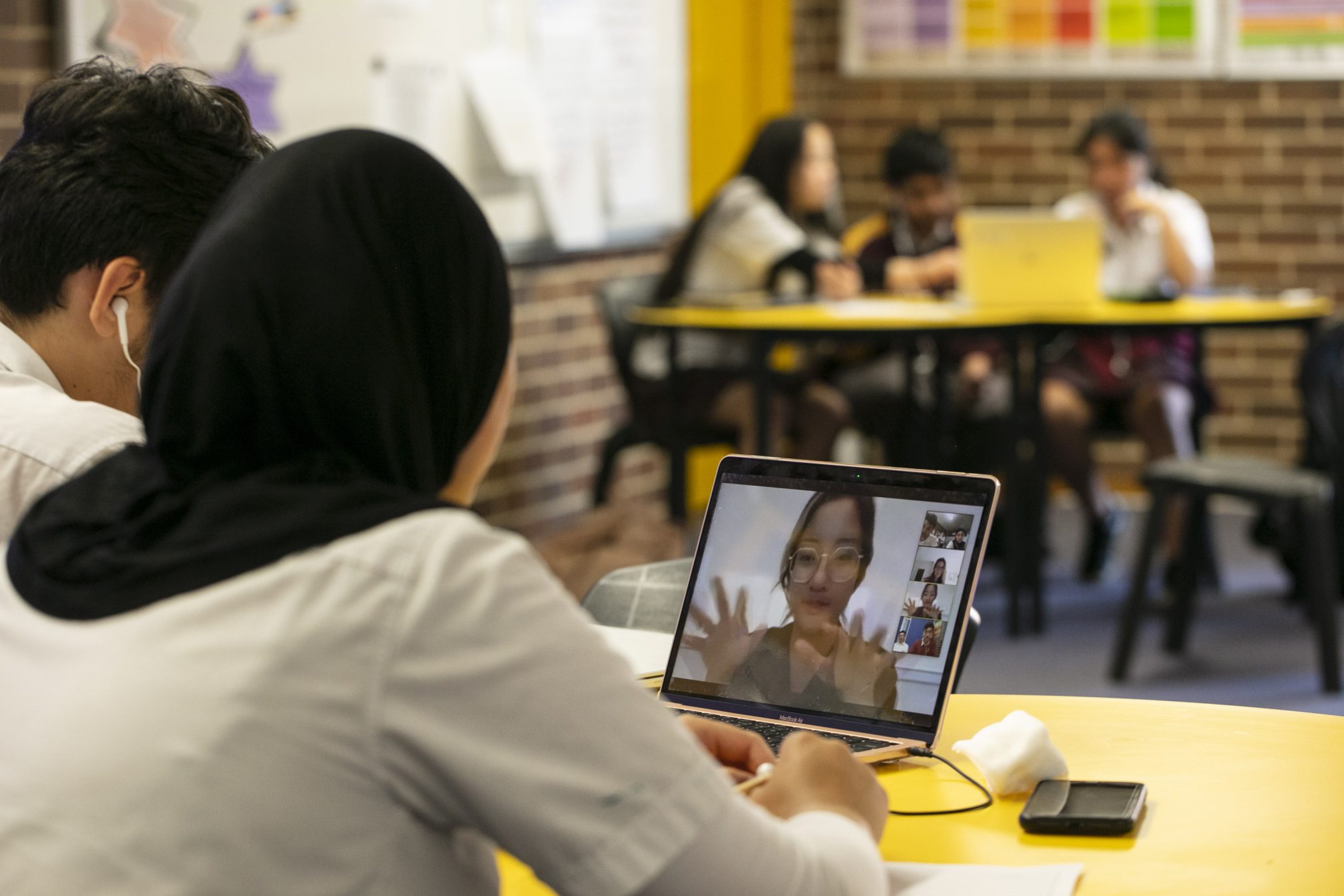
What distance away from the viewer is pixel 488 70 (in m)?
4.64

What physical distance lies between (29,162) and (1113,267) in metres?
4.26

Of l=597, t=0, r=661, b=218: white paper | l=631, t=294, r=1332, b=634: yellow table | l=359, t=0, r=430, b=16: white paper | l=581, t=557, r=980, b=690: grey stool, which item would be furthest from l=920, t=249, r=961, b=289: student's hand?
l=581, t=557, r=980, b=690: grey stool

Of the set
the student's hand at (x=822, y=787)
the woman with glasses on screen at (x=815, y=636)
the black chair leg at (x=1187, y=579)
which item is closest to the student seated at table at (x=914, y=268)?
the black chair leg at (x=1187, y=579)

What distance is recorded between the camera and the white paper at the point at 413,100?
418 centimetres

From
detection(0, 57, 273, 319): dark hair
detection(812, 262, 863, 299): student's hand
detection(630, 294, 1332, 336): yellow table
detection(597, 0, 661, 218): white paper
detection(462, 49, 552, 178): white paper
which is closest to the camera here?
detection(0, 57, 273, 319): dark hair

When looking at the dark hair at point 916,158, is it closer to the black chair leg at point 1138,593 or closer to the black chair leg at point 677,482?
the black chair leg at point 677,482

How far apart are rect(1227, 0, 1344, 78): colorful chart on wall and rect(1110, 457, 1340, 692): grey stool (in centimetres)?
218

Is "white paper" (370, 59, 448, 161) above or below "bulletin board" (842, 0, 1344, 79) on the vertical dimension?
A: below

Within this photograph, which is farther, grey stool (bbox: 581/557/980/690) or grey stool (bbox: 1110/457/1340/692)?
grey stool (bbox: 1110/457/1340/692)

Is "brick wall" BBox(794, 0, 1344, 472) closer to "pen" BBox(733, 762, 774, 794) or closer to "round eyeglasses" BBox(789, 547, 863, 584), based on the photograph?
"round eyeglasses" BBox(789, 547, 863, 584)

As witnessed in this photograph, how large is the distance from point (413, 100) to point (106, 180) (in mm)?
2984

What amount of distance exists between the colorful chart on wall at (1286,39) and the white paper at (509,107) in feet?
8.71

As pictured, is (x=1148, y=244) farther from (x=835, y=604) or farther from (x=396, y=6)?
(x=835, y=604)

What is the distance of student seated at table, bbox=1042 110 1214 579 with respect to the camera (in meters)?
4.83
